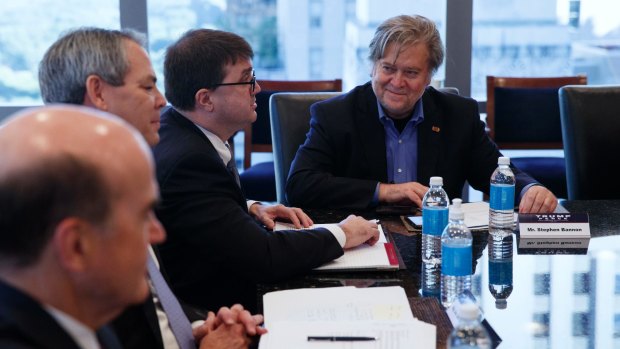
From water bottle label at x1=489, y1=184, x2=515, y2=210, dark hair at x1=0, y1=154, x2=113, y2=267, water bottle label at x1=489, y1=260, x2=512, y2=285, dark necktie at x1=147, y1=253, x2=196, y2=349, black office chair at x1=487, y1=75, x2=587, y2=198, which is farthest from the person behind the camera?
black office chair at x1=487, y1=75, x2=587, y2=198

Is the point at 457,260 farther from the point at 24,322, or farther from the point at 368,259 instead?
the point at 24,322

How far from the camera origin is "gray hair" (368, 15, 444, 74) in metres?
2.92

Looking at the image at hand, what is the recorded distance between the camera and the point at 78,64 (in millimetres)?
1867

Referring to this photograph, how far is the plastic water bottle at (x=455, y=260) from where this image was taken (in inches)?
74.5

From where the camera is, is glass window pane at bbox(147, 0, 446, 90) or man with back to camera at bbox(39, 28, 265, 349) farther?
glass window pane at bbox(147, 0, 446, 90)

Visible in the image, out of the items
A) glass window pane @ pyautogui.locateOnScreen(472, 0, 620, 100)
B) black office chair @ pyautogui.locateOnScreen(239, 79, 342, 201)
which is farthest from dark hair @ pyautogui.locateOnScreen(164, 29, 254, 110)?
glass window pane @ pyautogui.locateOnScreen(472, 0, 620, 100)

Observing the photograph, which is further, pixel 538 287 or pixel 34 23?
pixel 34 23

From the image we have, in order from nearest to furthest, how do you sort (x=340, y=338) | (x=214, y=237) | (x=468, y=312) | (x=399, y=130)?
1. (x=468, y=312)
2. (x=340, y=338)
3. (x=214, y=237)
4. (x=399, y=130)

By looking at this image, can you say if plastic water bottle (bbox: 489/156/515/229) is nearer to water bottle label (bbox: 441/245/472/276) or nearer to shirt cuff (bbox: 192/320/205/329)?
water bottle label (bbox: 441/245/472/276)

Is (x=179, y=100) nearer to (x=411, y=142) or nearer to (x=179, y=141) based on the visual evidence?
(x=179, y=141)

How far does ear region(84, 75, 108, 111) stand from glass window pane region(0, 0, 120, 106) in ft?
10.7

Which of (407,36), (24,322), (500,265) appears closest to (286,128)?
(407,36)

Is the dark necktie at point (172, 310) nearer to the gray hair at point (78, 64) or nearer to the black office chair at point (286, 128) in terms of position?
the gray hair at point (78, 64)

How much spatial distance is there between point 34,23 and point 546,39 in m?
3.14
